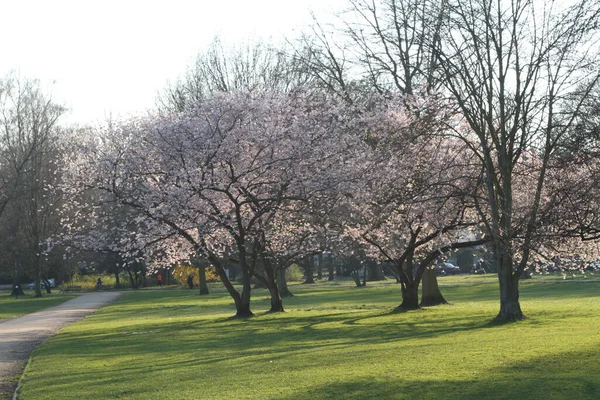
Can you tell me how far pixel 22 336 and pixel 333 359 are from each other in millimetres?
13369

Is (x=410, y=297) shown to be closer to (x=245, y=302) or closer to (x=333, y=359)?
(x=245, y=302)

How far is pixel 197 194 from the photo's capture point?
26.8 metres

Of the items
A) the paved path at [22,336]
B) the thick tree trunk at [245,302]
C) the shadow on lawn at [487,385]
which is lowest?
the shadow on lawn at [487,385]

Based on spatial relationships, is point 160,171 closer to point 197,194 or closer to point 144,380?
point 197,194

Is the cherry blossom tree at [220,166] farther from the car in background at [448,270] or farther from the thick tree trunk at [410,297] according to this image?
the car in background at [448,270]

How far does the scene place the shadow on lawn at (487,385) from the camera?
1031 centimetres

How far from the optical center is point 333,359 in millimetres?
14797

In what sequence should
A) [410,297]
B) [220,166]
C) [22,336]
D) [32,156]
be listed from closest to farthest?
[22,336], [220,166], [410,297], [32,156]

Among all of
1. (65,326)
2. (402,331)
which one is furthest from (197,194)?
(402,331)

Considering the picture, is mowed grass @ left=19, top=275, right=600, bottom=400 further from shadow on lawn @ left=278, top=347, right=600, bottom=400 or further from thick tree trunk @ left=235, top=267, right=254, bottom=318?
thick tree trunk @ left=235, top=267, right=254, bottom=318

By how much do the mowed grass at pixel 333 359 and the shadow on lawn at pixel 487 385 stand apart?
1 centimetres

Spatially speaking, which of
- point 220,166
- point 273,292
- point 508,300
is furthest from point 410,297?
point 220,166

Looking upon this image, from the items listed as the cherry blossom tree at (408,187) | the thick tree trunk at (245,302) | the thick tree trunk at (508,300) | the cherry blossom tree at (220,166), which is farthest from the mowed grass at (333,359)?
the cherry blossom tree at (220,166)

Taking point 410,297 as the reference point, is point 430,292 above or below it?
above
